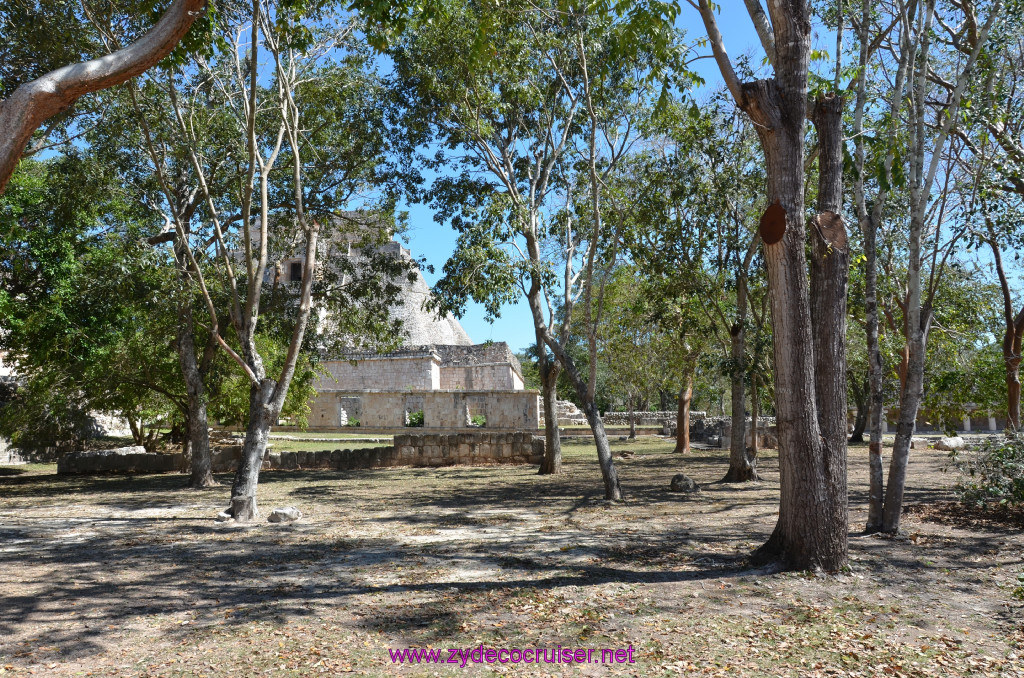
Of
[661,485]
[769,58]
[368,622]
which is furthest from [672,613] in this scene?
[661,485]

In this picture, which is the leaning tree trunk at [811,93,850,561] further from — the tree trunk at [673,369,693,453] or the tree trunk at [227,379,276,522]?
the tree trunk at [673,369,693,453]

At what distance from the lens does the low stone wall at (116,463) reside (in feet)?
59.2

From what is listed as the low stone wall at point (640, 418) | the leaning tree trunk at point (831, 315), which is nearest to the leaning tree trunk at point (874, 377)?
the leaning tree trunk at point (831, 315)

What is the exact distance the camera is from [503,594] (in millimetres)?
5504

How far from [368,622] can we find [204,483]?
34.9 ft

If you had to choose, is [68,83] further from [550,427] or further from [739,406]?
[550,427]

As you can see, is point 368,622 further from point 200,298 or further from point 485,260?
point 200,298

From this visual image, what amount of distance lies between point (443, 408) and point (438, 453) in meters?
12.9

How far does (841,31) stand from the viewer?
7320 millimetres

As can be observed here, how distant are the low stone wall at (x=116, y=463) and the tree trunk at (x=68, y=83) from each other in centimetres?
1596

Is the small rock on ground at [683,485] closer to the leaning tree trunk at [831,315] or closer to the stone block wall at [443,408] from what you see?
the leaning tree trunk at [831,315]

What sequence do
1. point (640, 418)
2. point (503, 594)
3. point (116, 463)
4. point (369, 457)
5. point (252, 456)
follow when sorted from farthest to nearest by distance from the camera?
point (640, 418), point (369, 457), point (116, 463), point (252, 456), point (503, 594)

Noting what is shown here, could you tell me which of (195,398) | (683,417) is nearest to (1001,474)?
(195,398)

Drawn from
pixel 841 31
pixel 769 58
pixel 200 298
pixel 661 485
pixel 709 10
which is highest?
pixel 841 31
